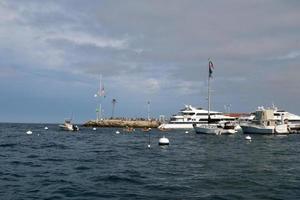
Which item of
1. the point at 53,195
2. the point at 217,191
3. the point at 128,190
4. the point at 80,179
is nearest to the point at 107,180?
the point at 80,179

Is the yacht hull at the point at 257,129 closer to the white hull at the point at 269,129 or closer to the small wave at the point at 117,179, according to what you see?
the white hull at the point at 269,129

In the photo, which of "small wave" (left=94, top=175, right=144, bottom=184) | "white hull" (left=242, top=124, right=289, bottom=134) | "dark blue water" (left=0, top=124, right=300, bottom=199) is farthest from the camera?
"white hull" (left=242, top=124, right=289, bottom=134)

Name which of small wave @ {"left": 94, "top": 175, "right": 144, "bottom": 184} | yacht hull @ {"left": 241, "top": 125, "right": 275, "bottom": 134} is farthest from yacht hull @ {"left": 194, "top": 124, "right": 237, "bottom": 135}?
small wave @ {"left": 94, "top": 175, "right": 144, "bottom": 184}

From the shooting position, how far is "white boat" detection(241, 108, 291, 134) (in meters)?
126

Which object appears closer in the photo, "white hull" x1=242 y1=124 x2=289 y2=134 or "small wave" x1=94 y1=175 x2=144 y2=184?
"small wave" x1=94 y1=175 x2=144 y2=184

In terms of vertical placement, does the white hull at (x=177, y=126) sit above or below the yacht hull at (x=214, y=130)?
above

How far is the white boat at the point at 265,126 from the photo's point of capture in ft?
412

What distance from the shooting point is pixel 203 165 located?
40406 millimetres

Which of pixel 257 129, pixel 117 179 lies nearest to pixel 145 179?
pixel 117 179

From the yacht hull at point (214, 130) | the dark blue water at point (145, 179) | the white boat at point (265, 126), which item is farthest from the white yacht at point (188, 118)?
the dark blue water at point (145, 179)

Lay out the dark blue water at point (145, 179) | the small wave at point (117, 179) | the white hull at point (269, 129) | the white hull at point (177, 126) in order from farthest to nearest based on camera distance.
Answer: the white hull at point (177, 126), the white hull at point (269, 129), the small wave at point (117, 179), the dark blue water at point (145, 179)

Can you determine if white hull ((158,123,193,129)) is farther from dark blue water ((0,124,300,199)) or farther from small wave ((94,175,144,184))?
small wave ((94,175,144,184))

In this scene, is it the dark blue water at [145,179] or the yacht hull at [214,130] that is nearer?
the dark blue water at [145,179]

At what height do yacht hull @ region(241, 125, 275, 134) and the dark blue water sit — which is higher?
yacht hull @ region(241, 125, 275, 134)
